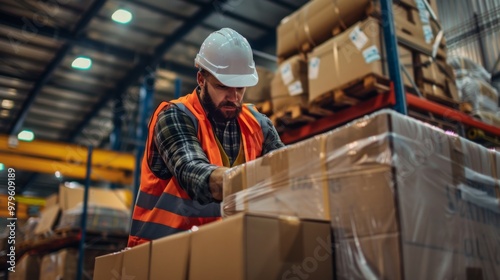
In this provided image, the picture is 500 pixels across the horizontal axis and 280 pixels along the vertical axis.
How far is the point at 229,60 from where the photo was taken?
2334mm

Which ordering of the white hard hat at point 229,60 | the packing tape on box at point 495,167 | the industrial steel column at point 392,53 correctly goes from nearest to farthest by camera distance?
the packing tape on box at point 495,167, the white hard hat at point 229,60, the industrial steel column at point 392,53

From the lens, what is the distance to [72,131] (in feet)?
49.0

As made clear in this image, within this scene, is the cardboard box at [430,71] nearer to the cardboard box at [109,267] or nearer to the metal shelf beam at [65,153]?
the cardboard box at [109,267]

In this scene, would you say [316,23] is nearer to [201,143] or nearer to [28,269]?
[201,143]

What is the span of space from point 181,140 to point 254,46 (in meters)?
8.89

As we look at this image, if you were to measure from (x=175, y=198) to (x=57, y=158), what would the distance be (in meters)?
7.77

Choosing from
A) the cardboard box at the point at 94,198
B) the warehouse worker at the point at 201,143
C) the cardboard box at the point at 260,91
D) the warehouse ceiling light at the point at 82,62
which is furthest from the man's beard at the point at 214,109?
the warehouse ceiling light at the point at 82,62

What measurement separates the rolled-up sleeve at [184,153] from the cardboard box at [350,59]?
255 cm

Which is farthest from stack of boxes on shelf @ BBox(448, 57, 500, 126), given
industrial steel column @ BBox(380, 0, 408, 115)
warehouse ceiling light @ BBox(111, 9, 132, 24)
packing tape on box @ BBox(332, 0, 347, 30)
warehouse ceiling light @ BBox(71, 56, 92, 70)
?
warehouse ceiling light @ BBox(71, 56, 92, 70)

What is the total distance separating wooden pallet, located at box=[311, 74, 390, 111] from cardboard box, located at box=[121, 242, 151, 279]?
2959 millimetres

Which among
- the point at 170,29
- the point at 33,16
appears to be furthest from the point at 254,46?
the point at 33,16

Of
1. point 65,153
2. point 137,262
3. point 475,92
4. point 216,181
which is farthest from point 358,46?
point 65,153

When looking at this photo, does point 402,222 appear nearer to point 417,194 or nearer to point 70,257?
point 417,194

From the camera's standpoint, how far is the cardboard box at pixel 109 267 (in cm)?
199
